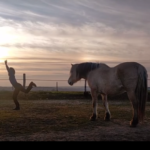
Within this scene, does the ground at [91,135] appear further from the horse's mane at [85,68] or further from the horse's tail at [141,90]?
the horse's mane at [85,68]

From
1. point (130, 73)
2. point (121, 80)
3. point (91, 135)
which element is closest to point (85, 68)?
point (121, 80)

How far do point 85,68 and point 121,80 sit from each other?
1806 mm

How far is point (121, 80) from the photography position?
7.16m

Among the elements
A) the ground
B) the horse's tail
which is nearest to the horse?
the horse's tail

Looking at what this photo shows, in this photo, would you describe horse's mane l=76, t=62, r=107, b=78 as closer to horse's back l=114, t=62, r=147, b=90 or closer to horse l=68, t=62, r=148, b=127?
horse l=68, t=62, r=148, b=127

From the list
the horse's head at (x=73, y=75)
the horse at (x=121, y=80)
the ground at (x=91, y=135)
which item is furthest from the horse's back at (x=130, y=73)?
the horse's head at (x=73, y=75)

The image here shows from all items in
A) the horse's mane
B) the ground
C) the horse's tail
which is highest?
the horse's mane

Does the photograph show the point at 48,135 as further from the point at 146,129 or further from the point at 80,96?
the point at 80,96

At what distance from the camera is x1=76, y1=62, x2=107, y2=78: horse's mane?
8.40 m

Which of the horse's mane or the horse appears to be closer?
the horse

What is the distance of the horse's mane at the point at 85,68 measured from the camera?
27.6ft

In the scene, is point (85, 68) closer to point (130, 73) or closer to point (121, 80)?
point (121, 80)

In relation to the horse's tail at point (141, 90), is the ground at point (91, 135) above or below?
below
